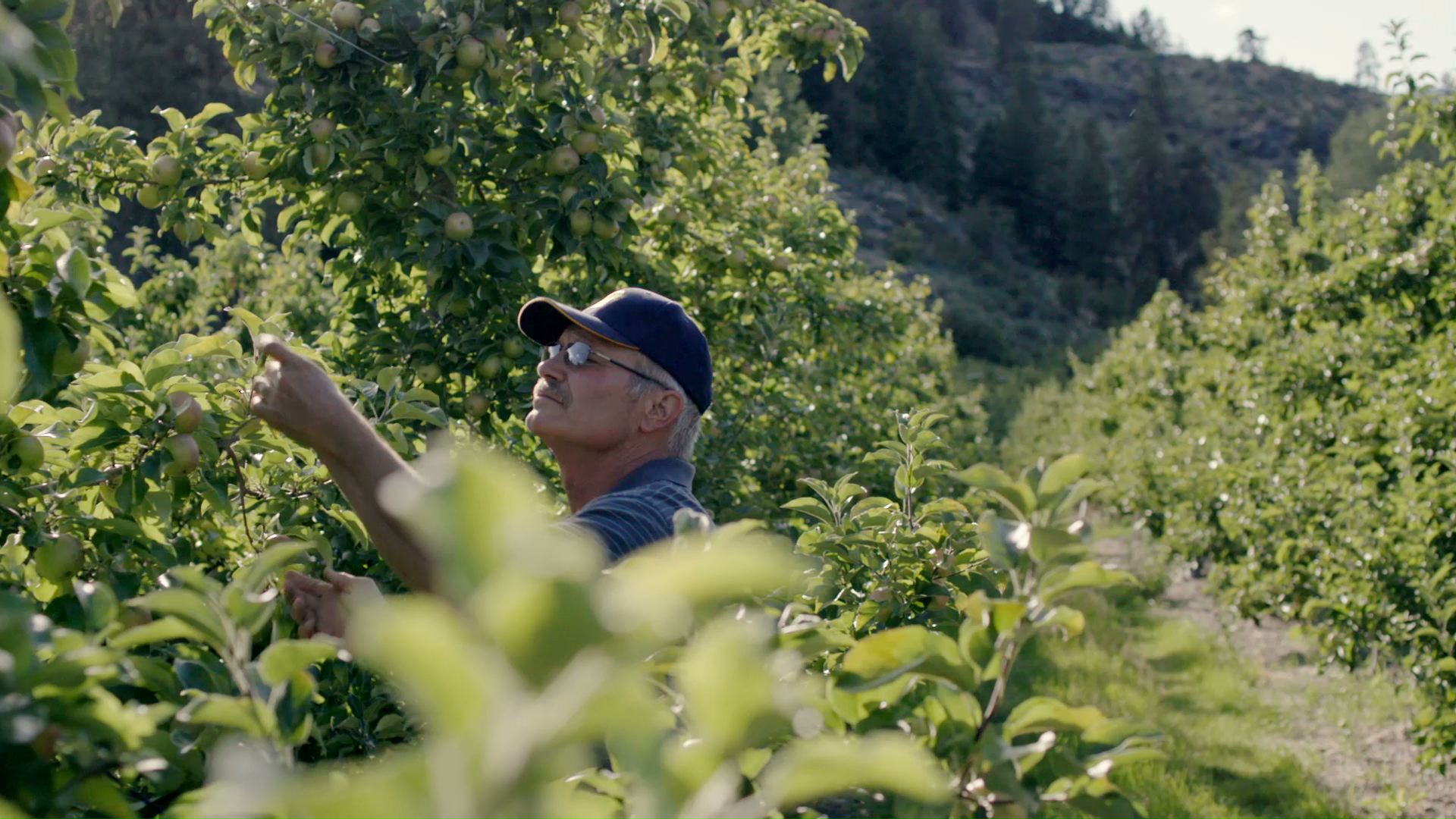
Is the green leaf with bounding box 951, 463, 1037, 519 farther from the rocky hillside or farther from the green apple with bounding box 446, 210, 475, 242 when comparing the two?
the rocky hillside

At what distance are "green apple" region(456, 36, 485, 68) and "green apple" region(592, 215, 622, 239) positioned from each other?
451mm

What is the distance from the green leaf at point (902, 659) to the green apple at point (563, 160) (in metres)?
2.38

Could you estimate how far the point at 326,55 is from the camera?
3029 millimetres

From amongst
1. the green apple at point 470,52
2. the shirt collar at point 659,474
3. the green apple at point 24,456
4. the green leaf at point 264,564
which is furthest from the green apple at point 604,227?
the green leaf at point 264,564

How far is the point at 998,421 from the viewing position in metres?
23.1

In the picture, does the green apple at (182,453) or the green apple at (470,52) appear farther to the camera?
the green apple at (470,52)

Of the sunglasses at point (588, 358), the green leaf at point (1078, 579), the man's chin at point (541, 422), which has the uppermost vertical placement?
the green leaf at point (1078, 579)

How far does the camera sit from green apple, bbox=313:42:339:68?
3.03 m

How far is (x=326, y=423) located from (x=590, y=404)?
2.45ft

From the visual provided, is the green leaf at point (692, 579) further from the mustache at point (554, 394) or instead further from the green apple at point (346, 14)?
A: the green apple at point (346, 14)

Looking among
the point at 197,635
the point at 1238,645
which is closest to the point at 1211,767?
the point at 1238,645

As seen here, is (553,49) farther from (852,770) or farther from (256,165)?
(852,770)

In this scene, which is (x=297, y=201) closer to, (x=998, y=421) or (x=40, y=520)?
(x=40, y=520)

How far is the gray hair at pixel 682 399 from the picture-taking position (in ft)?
7.84
